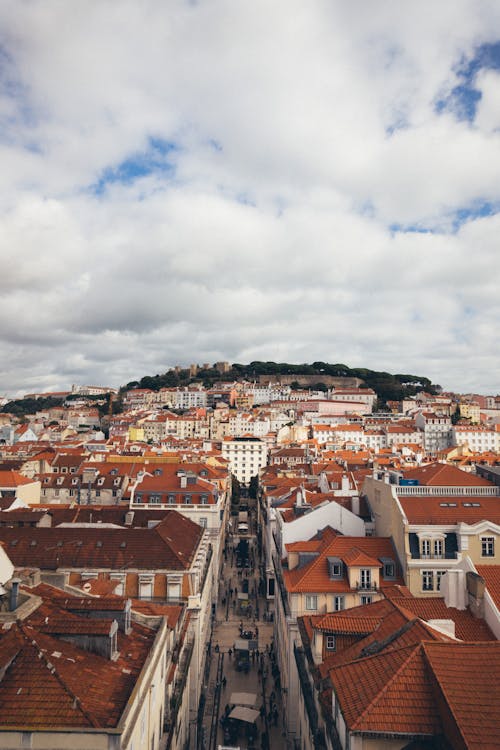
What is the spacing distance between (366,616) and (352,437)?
118 metres

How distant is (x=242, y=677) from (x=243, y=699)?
411cm

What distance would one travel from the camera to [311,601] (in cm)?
2625

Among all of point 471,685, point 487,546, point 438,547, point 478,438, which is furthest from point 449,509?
point 478,438

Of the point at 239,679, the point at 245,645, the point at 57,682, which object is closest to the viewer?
the point at 57,682

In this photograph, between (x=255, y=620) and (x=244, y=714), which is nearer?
(x=244, y=714)

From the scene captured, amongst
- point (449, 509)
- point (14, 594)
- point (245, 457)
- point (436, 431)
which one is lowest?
point (245, 457)

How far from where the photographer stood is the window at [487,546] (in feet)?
85.3

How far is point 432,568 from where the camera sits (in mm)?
26047

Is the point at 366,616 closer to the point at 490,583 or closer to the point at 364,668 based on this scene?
the point at 490,583

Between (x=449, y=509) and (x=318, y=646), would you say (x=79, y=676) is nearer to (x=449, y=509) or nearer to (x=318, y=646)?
(x=318, y=646)

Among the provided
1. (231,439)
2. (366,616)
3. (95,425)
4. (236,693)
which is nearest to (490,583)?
(366,616)

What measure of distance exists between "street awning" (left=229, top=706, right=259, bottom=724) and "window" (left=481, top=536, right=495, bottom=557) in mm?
13156

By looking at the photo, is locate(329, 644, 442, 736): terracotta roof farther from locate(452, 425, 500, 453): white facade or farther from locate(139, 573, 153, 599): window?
locate(452, 425, 500, 453): white facade

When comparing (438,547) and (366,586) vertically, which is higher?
(438,547)
